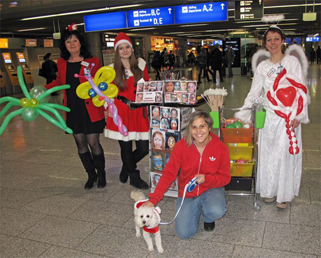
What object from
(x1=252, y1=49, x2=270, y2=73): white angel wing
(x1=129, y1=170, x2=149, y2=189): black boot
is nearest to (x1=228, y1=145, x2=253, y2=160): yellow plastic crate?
(x1=252, y1=49, x2=270, y2=73): white angel wing

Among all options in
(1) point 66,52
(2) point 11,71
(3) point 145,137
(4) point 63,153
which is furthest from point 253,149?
(2) point 11,71

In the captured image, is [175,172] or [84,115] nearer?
[175,172]

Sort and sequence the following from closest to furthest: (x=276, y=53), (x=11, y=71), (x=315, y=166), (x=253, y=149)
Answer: (x=276, y=53) < (x=253, y=149) < (x=315, y=166) < (x=11, y=71)

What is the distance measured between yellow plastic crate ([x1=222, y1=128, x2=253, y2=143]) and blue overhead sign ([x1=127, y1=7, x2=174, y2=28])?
18.4 feet

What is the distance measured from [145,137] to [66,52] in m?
1.12

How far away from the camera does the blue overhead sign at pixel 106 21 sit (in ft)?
26.9

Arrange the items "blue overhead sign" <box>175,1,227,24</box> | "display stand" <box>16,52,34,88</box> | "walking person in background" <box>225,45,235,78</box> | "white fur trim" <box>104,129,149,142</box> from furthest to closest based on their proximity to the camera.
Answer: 1. "walking person in background" <box>225,45,235,78</box>
2. "display stand" <box>16,52,34,88</box>
3. "blue overhead sign" <box>175,1,227,24</box>
4. "white fur trim" <box>104,129,149,142</box>

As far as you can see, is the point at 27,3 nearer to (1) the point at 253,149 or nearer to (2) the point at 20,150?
(2) the point at 20,150

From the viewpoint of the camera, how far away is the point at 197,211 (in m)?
2.50

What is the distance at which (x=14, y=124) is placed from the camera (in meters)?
7.21

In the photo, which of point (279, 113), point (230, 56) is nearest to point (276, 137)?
point (279, 113)

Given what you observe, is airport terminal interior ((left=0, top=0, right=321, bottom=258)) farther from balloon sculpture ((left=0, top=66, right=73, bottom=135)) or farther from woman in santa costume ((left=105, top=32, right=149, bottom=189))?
woman in santa costume ((left=105, top=32, right=149, bottom=189))

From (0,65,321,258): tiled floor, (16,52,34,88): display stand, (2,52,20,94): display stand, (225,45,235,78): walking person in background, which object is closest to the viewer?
(0,65,321,258): tiled floor

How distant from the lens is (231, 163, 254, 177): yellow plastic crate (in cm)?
290
